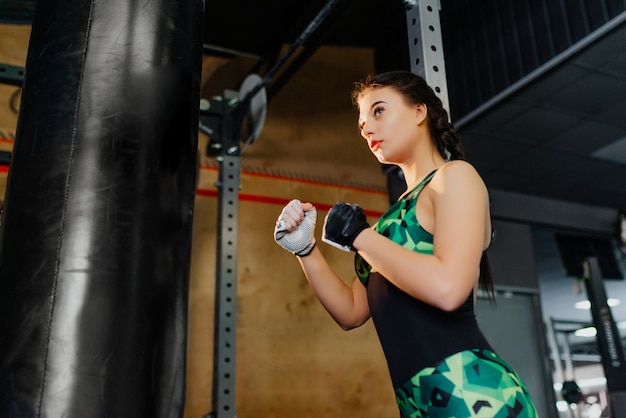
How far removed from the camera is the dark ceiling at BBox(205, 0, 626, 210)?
3.35 meters

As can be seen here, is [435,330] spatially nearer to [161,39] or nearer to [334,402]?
[161,39]

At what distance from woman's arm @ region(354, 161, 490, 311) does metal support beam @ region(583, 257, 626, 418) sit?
3899mm

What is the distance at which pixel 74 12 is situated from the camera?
3.99 feet

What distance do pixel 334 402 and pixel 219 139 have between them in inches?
70.5

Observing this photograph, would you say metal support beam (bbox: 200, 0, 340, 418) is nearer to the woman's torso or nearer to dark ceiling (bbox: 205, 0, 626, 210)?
dark ceiling (bbox: 205, 0, 626, 210)

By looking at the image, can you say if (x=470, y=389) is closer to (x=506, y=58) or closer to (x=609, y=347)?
(x=506, y=58)

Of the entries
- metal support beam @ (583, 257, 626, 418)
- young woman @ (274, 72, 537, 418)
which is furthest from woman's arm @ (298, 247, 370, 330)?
metal support beam @ (583, 257, 626, 418)

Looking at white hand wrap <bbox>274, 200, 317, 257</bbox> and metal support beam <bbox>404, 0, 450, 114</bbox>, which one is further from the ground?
metal support beam <bbox>404, 0, 450, 114</bbox>

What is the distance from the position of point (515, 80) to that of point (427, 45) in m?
2.20

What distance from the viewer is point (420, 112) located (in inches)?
47.0

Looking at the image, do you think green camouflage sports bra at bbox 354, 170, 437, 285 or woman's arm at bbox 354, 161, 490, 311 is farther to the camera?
green camouflage sports bra at bbox 354, 170, 437, 285

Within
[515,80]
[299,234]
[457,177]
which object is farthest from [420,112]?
[515,80]

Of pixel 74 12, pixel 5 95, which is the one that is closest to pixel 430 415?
pixel 74 12

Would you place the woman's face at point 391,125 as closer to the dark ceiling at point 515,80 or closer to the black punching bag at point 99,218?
the black punching bag at point 99,218
